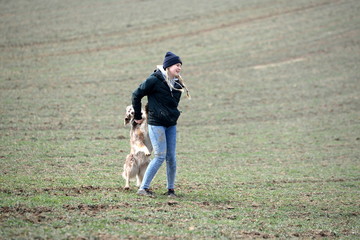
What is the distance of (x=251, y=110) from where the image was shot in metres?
25.7

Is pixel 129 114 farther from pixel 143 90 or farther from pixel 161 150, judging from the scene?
pixel 161 150

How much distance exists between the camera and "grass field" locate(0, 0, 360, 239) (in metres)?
8.93

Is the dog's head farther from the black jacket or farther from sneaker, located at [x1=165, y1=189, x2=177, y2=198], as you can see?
sneaker, located at [x1=165, y1=189, x2=177, y2=198]

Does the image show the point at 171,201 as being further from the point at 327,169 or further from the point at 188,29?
the point at 188,29

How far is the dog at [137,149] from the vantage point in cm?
1082

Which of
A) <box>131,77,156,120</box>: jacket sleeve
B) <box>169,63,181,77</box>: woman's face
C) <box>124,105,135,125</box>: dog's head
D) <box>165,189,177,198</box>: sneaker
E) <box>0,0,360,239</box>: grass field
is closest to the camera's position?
<box>0,0,360,239</box>: grass field

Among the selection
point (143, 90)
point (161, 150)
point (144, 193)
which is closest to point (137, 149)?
point (161, 150)

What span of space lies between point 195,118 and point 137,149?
13190 millimetres

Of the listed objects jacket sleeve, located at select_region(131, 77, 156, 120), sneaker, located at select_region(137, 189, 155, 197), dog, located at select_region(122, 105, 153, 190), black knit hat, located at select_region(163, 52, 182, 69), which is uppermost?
black knit hat, located at select_region(163, 52, 182, 69)

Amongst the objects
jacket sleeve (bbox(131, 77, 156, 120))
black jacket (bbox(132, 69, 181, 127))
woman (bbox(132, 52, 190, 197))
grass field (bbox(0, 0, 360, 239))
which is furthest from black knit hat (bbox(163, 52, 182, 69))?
grass field (bbox(0, 0, 360, 239))

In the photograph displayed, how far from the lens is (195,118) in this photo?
23906 mm

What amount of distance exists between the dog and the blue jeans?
2.09 feet

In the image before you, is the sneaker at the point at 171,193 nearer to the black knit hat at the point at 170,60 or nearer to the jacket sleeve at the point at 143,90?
the jacket sleeve at the point at 143,90

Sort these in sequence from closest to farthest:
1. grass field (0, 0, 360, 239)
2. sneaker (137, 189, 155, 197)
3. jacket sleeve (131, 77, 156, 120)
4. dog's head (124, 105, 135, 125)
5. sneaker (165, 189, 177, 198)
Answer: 1. grass field (0, 0, 360, 239)
2. jacket sleeve (131, 77, 156, 120)
3. sneaker (137, 189, 155, 197)
4. sneaker (165, 189, 177, 198)
5. dog's head (124, 105, 135, 125)
